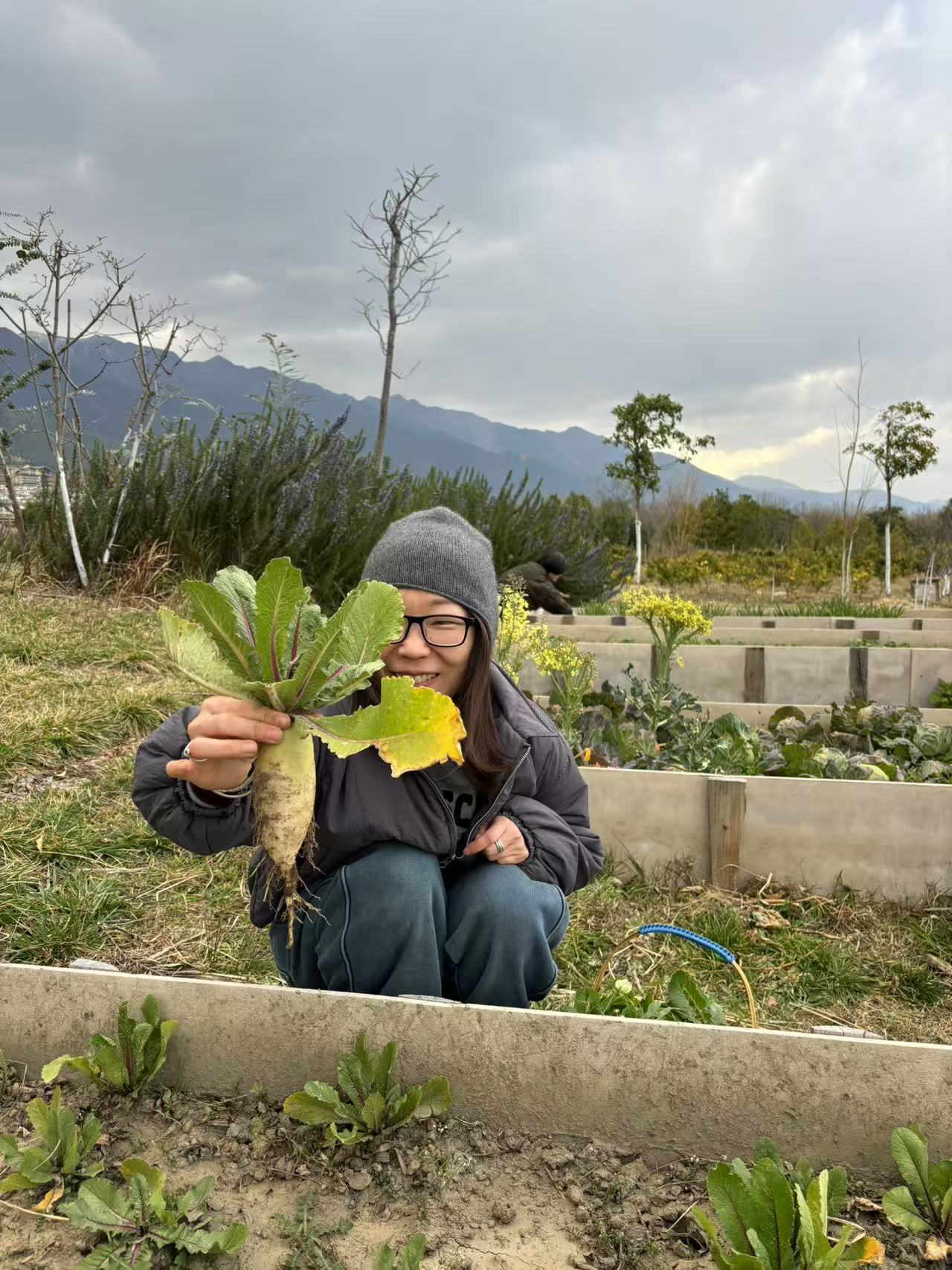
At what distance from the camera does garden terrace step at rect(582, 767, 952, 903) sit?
8.11ft

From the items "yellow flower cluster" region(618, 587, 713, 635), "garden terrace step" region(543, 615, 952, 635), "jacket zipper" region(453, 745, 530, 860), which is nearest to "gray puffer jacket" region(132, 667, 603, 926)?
"jacket zipper" region(453, 745, 530, 860)

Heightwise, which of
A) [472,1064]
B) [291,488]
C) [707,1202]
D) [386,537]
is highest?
[291,488]

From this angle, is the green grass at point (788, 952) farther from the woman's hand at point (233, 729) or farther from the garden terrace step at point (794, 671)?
the garden terrace step at point (794, 671)

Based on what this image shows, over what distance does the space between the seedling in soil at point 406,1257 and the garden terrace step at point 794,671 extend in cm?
371

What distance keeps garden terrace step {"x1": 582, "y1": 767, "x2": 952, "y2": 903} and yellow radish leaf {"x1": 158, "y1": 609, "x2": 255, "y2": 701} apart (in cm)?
162

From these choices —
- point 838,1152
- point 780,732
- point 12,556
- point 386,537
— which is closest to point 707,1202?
point 838,1152

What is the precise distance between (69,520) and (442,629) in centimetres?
514

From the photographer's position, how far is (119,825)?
277cm

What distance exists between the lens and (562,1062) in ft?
3.99

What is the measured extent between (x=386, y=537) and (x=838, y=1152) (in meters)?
1.17

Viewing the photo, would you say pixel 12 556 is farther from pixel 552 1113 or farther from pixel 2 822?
pixel 552 1113

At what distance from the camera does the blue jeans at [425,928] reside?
1.47m

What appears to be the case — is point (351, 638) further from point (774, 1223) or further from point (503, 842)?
point (774, 1223)

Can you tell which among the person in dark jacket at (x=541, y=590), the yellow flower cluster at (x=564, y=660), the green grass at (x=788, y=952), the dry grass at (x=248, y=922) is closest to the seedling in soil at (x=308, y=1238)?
the dry grass at (x=248, y=922)
